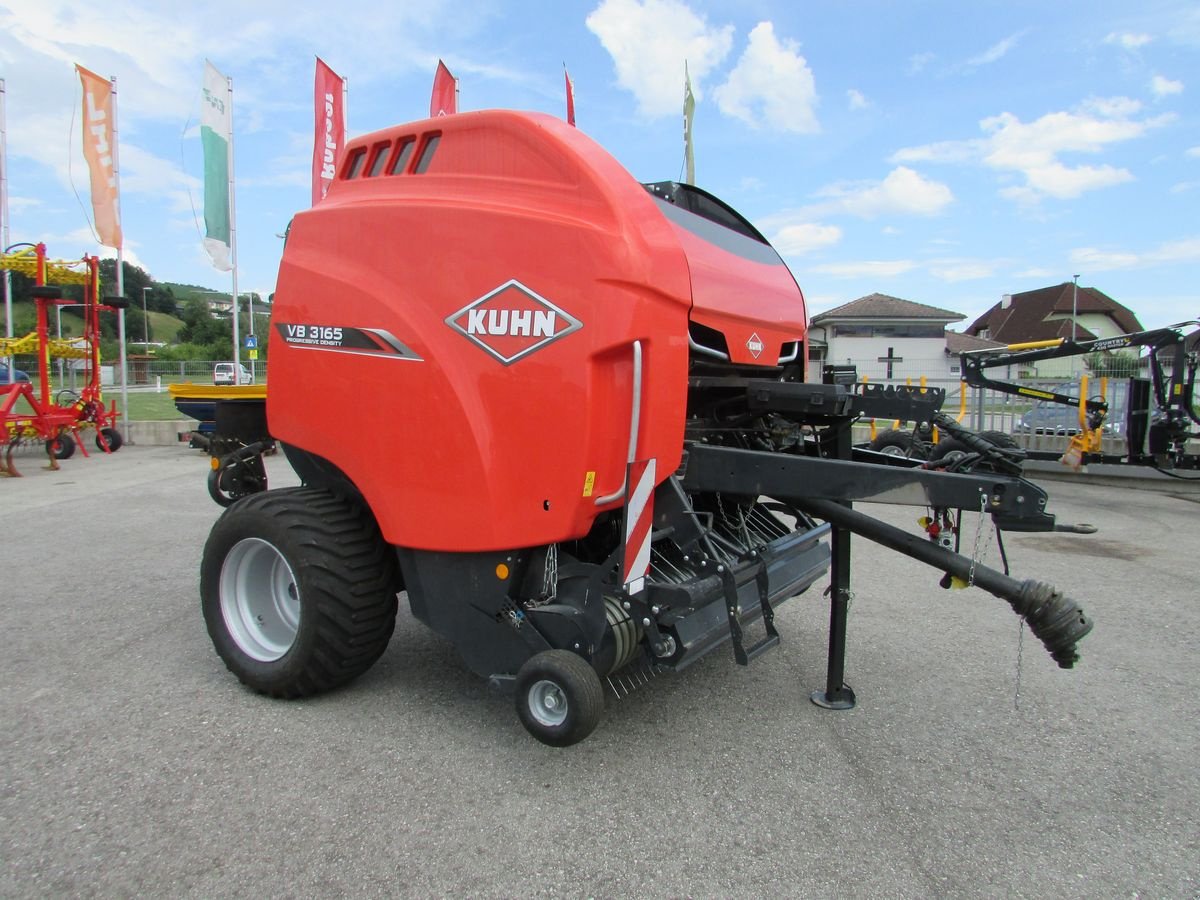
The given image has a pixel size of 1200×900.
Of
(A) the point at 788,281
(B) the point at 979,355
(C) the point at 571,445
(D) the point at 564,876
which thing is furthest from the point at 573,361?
(B) the point at 979,355

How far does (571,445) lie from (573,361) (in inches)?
11.9

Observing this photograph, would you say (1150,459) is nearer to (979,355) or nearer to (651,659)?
(979,355)

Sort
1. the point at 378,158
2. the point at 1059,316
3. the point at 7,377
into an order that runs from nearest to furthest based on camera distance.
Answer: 1. the point at 378,158
2. the point at 7,377
3. the point at 1059,316

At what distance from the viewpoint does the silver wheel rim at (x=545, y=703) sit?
2.79 metres

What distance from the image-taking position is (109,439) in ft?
46.1

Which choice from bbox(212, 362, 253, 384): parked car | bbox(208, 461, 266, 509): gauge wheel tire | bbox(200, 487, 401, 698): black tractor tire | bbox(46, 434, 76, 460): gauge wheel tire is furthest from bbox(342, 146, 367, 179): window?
bbox(212, 362, 253, 384): parked car

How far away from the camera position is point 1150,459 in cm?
1041

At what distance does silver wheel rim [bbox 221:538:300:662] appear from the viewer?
12.1 ft

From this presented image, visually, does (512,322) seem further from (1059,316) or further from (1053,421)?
(1059,316)

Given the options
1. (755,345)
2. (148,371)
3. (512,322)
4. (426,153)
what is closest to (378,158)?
(426,153)

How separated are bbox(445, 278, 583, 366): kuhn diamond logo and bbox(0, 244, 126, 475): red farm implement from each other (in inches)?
443

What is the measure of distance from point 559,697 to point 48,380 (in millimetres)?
12898

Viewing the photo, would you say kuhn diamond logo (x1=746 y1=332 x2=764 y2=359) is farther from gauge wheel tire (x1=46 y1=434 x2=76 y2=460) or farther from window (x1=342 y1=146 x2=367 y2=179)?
gauge wheel tire (x1=46 y1=434 x2=76 y2=460)

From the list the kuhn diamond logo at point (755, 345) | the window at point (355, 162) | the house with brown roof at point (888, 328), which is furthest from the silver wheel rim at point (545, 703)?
the house with brown roof at point (888, 328)
